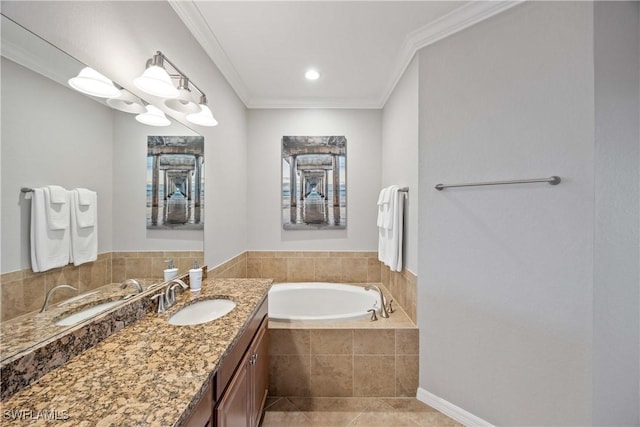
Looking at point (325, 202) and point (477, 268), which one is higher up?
point (325, 202)

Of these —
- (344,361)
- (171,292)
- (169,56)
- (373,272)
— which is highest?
(169,56)

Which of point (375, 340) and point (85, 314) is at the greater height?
point (85, 314)

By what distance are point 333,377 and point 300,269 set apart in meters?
1.23

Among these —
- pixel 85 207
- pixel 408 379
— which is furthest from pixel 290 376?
pixel 85 207

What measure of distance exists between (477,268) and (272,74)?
2261mm

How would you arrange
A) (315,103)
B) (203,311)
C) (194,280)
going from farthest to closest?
(315,103) → (194,280) → (203,311)

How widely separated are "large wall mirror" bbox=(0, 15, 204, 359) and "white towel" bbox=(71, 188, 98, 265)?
29 millimetres

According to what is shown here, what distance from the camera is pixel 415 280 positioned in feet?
6.45

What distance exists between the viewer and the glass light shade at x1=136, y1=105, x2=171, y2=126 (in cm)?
133

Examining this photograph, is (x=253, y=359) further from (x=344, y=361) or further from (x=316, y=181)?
(x=316, y=181)

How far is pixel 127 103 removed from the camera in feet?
3.97

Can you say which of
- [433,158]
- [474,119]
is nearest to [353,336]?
[433,158]

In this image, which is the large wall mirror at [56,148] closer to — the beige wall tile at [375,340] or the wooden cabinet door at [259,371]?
the wooden cabinet door at [259,371]

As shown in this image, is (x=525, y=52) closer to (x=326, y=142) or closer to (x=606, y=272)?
(x=606, y=272)
